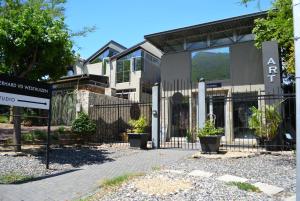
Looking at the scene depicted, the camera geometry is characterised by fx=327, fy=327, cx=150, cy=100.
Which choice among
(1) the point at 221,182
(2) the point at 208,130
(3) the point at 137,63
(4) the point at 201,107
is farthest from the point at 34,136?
(3) the point at 137,63

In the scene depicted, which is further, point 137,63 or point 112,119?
point 137,63

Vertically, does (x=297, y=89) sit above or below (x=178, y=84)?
below

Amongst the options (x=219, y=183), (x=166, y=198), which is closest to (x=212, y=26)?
(x=219, y=183)

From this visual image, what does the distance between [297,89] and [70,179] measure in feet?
20.8

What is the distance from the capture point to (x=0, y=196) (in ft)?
21.7

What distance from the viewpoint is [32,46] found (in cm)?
1088

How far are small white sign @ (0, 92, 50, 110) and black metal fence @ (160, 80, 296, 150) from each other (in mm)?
6278

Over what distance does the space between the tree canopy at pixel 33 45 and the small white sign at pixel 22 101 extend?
2280mm

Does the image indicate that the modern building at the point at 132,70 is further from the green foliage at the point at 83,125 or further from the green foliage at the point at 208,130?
the green foliage at the point at 208,130

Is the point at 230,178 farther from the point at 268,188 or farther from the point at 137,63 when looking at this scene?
the point at 137,63

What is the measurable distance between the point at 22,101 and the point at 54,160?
2.65 meters

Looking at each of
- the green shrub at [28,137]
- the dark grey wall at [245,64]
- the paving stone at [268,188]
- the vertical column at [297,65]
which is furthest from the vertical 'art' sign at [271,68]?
the vertical column at [297,65]

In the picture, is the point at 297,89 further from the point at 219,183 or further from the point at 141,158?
the point at 141,158

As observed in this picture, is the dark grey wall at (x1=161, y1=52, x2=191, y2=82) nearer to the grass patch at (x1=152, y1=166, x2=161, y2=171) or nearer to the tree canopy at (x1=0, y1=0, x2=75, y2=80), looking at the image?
the tree canopy at (x1=0, y1=0, x2=75, y2=80)
